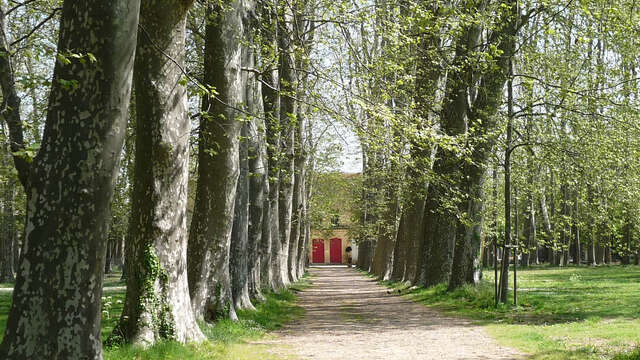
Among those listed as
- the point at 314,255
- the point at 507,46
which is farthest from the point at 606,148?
the point at 314,255

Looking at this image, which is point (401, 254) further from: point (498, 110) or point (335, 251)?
point (335, 251)

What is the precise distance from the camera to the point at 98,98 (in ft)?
18.2

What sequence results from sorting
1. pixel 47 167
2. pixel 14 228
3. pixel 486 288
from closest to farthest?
pixel 47 167
pixel 486 288
pixel 14 228

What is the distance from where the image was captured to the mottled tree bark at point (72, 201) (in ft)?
17.7

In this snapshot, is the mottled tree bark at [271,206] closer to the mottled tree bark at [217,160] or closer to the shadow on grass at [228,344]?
the shadow on grass at [228,344]

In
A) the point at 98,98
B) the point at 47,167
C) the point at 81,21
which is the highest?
the point at 81,21

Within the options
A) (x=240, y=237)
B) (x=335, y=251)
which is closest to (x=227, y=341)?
(x=240, y=237)

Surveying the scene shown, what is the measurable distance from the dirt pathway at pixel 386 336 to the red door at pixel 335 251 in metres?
79.1

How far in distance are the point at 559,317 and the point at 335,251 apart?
8436 centimetres

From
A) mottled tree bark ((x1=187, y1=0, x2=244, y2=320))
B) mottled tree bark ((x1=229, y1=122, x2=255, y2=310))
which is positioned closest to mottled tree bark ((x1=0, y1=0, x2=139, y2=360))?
mottled tree bark ((x1=187, y1=0, x2=244, y2=320))

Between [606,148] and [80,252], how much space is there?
14243 mm

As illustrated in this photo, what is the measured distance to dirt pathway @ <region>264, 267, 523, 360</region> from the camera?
10.2 m

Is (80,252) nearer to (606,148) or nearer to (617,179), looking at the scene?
(606,148)

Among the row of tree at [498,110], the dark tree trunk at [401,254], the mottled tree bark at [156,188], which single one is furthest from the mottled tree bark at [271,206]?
the mottled tree bark at [156,188]
